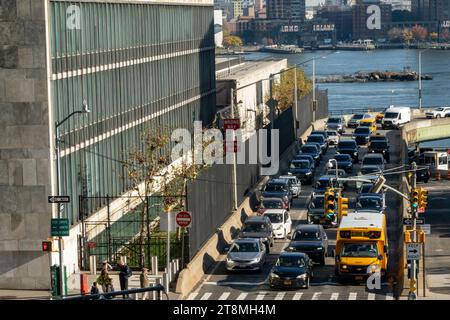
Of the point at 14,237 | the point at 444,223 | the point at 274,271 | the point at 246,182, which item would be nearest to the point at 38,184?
the point at 14,237

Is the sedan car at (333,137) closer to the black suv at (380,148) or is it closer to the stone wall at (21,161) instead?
the black suv at (380,148)

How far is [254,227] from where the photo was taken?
47.7 metres

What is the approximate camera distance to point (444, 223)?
59812mm

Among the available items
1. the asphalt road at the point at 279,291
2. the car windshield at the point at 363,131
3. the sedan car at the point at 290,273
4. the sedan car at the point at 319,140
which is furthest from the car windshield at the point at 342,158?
the sedan car at the point at 290,273

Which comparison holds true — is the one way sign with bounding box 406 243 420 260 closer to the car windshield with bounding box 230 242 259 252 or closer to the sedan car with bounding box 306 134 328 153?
the car windshield with bounding box 230 242 259 252

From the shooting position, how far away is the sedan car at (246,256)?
41938 millimetres

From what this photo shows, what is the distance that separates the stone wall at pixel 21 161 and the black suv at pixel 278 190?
21364mm

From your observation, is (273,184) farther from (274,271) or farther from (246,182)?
(274,271)

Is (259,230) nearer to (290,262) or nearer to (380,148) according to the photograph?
(290,262)

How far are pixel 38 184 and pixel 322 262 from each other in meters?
11.6

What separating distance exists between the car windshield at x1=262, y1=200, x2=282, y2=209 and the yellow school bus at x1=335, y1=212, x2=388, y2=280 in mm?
14642

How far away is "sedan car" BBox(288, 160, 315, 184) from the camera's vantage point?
2744 inches

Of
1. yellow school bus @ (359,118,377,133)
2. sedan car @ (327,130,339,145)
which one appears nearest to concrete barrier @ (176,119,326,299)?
sedan car @ (327,130,339,145)

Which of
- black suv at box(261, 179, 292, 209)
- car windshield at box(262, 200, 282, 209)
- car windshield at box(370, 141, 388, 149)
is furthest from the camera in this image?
car windshield at box(370, 141, 388, 149)
